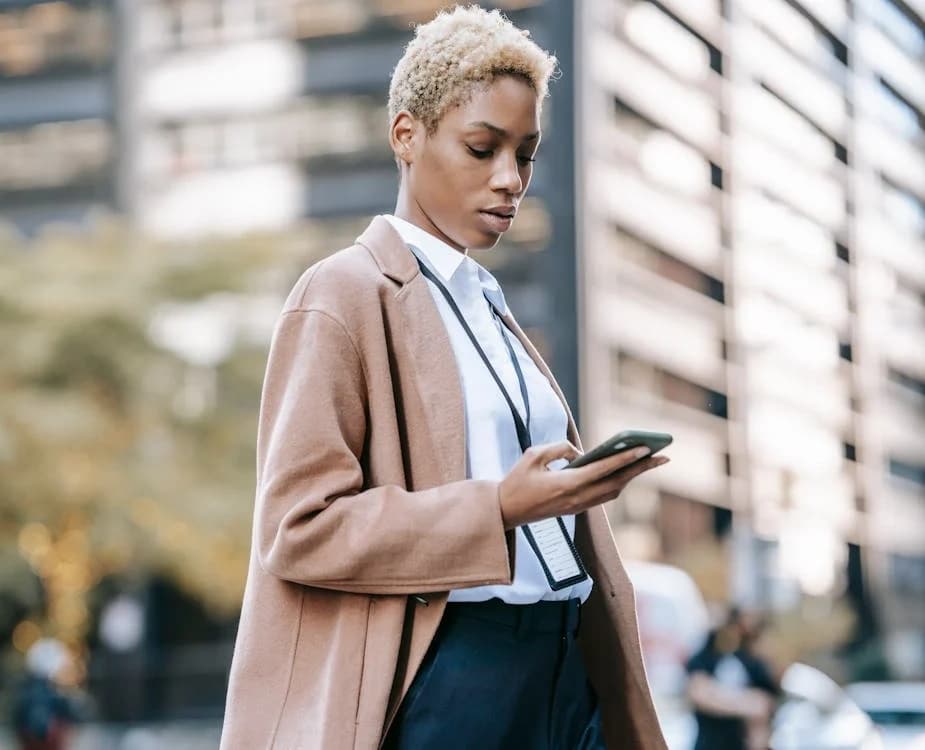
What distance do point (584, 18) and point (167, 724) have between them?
69.7ft

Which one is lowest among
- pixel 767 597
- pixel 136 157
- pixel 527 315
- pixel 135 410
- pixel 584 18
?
pixel 767 597

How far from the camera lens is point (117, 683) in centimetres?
3491

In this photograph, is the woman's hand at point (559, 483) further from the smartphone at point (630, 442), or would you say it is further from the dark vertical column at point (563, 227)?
the dark vertical column at point (563, 227)

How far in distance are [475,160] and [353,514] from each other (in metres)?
0.49

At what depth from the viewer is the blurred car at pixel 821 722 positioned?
9977 millimetres

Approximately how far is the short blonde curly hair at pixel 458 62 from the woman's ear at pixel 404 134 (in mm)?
12

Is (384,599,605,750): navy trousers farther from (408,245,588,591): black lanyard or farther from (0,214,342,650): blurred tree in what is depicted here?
(0,214,342,650): blurred tree

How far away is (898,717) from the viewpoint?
34.6ft

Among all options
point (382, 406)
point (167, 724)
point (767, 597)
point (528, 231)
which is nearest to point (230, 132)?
point (528, 231)

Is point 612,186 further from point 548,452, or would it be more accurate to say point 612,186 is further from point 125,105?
point 548,452

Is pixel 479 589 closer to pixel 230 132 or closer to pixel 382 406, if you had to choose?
pixel 382 406

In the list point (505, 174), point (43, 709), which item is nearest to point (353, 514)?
point (505, 174)

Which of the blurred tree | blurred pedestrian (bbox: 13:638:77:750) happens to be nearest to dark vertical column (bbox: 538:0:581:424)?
the blurred tree

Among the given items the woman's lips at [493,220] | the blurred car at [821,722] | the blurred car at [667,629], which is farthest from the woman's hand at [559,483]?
the blurred car at [667,629]
